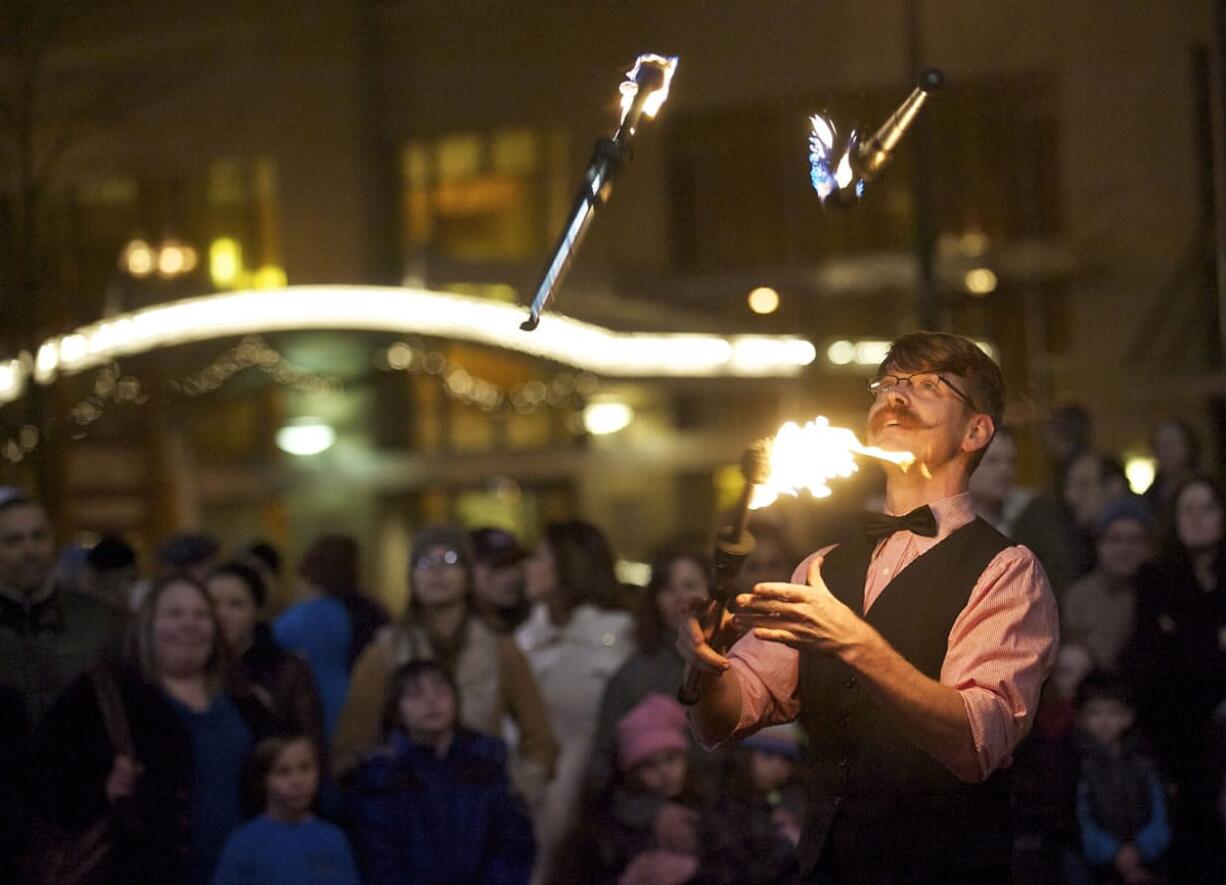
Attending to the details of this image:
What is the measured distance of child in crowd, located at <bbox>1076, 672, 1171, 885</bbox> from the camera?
22.2 ft

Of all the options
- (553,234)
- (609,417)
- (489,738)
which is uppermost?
(553,234)

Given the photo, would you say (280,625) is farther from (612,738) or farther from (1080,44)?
(1080,44)

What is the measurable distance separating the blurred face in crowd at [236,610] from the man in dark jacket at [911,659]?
3388 mm

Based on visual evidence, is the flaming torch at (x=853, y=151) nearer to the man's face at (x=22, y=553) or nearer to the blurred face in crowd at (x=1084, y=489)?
the man's face at (x=22, y=553)

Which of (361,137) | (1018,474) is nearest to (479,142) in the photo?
(361,137)

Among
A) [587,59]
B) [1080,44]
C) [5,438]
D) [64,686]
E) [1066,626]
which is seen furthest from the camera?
[587,59]

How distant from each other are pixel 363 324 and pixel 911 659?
42.4ft

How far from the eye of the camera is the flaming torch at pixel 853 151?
4.10m

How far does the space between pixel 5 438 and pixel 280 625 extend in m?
2.67

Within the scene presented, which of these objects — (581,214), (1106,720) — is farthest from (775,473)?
(1106,720)

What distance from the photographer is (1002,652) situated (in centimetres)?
350

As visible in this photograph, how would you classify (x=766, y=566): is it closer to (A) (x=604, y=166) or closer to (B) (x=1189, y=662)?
(B) (x=1189, y=662)

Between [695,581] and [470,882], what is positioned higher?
[695,581]

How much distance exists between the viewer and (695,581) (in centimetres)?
682
